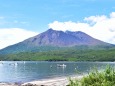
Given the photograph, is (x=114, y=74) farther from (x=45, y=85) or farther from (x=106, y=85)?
(x=45, y=85)

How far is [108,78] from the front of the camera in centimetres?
1292

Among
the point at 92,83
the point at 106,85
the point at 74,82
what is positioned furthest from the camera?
the point at 74,82

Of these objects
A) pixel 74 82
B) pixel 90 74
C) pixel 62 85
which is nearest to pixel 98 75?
pixel 90 74

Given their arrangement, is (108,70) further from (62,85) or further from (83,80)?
(62,85)

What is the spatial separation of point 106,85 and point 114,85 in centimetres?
31

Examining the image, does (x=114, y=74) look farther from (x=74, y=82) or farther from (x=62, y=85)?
(x=62, y=85)

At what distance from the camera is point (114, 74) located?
1315 centimetres

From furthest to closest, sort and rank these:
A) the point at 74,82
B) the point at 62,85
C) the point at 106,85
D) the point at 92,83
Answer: the point at 62,85 < the point at 74,82 < the point at 92,83 < the point at 106,85

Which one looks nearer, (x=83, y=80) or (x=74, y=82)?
(x=83, y=80)

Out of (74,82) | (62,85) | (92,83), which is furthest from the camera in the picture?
(62,85)

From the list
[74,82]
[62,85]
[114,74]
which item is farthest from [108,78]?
[62,85]

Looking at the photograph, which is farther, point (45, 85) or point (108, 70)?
point (45, 85)

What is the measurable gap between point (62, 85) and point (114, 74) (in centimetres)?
5725

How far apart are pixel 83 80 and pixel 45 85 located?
60474mm
